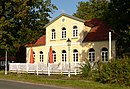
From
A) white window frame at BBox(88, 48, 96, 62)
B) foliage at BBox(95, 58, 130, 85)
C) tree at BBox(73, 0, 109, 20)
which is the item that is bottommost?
foliage at BBox(95, 58, 130, 85)

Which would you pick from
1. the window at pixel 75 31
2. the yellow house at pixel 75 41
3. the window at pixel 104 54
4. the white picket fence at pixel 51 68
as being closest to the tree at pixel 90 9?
the yellow house at pixel 75 41

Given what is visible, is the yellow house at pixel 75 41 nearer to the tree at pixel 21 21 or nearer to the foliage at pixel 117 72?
the tree at pixel 21 21

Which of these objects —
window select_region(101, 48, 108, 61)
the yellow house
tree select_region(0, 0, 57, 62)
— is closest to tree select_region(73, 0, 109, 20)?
tree select_region(0, 0, 57, 62)

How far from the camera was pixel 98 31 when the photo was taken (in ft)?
Answer: 145

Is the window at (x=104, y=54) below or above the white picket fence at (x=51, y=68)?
above

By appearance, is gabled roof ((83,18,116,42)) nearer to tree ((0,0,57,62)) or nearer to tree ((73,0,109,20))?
tree ((0,0,57,62))

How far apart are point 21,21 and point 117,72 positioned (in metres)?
29.1

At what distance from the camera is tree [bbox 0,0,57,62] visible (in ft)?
157

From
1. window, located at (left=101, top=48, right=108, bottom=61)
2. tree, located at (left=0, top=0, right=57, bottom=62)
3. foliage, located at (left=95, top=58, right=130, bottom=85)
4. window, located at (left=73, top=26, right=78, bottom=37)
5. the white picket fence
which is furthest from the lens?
tree, located at (left=0, top=0, right=57, bottom=62)

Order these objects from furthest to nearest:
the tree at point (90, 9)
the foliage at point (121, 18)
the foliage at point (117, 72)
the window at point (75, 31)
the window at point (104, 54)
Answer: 1. the tree at point (90, 9)
2. the window at point (75, 31)
3. the window at point (104, 54)
4. the foliage at point (121, 18)
5. the foliage at point (117, 72)

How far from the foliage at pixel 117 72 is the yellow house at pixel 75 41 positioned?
14669 millimetres

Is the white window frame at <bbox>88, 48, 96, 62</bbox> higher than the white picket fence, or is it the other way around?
the white window frame at <bbox>88, 48, 96, 62</bbox>

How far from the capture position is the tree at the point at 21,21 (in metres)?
47.9

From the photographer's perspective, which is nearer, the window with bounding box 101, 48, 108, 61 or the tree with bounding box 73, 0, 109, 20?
the window with bounding box 101, 48, 108, 61
